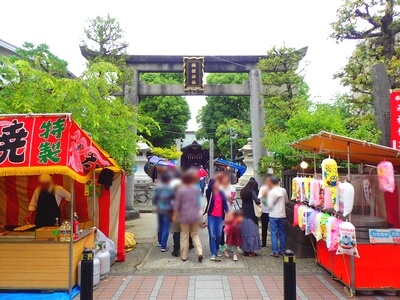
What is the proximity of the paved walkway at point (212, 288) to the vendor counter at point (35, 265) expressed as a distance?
65cm

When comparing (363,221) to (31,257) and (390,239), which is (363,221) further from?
(31,257)

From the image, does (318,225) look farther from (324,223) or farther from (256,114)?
(256,114)

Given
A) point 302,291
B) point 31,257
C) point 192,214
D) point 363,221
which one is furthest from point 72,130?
point 363,221

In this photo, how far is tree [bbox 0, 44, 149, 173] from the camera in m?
6.91

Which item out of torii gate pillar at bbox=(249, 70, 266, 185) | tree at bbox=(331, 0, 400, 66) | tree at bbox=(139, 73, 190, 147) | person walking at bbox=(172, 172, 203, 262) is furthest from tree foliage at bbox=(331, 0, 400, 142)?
tree at bbox=(139, 73, 190, 147)

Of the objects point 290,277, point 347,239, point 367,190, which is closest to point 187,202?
point 290,277

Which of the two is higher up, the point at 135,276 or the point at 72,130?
the point at 72,130

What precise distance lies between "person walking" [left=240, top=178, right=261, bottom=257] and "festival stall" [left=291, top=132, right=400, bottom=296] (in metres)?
1.14

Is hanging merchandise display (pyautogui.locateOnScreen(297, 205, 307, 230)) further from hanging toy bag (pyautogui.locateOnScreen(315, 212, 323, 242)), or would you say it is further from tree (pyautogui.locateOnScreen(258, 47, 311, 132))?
tree (pyautogui.locateOnScreen(258, 47, 311, 132))

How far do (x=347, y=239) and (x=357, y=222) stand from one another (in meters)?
0.93

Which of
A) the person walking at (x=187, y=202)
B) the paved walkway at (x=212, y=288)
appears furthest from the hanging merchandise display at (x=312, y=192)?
the person walking at (x=187, y=202)

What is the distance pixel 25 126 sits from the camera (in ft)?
16.7

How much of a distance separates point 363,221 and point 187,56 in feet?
34.3

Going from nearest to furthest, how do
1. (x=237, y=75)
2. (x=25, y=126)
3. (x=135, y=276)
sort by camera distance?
(x=25, y=126) → (x=135, y=276) → (x=237, y=75)
